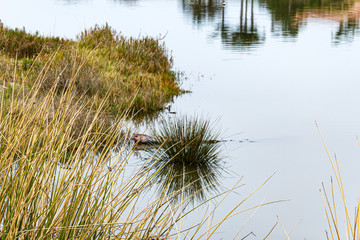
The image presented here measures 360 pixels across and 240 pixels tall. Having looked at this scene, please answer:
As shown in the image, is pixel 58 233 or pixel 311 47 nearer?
pixel 58 233

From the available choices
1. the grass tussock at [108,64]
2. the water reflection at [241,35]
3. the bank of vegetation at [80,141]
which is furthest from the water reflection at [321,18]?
the bank of vegetation at [80,141]

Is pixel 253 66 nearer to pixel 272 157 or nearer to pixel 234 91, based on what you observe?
pixel 234 91

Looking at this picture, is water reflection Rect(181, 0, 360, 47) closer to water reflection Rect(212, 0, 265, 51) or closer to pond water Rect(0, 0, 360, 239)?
water reflection Rect(212, 0, 265, 51)

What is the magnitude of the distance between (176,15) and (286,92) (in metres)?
20.9

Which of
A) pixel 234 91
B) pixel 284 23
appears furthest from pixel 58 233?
pixel 284 23

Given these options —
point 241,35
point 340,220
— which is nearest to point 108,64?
point 340,220

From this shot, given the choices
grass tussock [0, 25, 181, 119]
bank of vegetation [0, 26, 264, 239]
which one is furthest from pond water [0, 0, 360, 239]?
bank of vegetation [0, 26, 264, 239]

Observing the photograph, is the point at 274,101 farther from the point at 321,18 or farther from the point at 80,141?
the point at 321,18

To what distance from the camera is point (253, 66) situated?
639 inches

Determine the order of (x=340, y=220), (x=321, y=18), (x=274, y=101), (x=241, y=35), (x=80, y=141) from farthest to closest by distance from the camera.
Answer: (x=321, y=18) < (x=241, y=35) < (x=274, y=101) < (x=80, y=141) < (x=340, y=220)

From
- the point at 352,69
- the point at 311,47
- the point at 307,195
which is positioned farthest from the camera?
the point at 311,47

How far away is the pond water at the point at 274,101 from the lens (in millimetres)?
6194

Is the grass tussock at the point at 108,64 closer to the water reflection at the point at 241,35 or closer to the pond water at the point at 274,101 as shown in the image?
the pond water at the point at 274,101

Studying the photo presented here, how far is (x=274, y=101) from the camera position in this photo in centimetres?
1173
